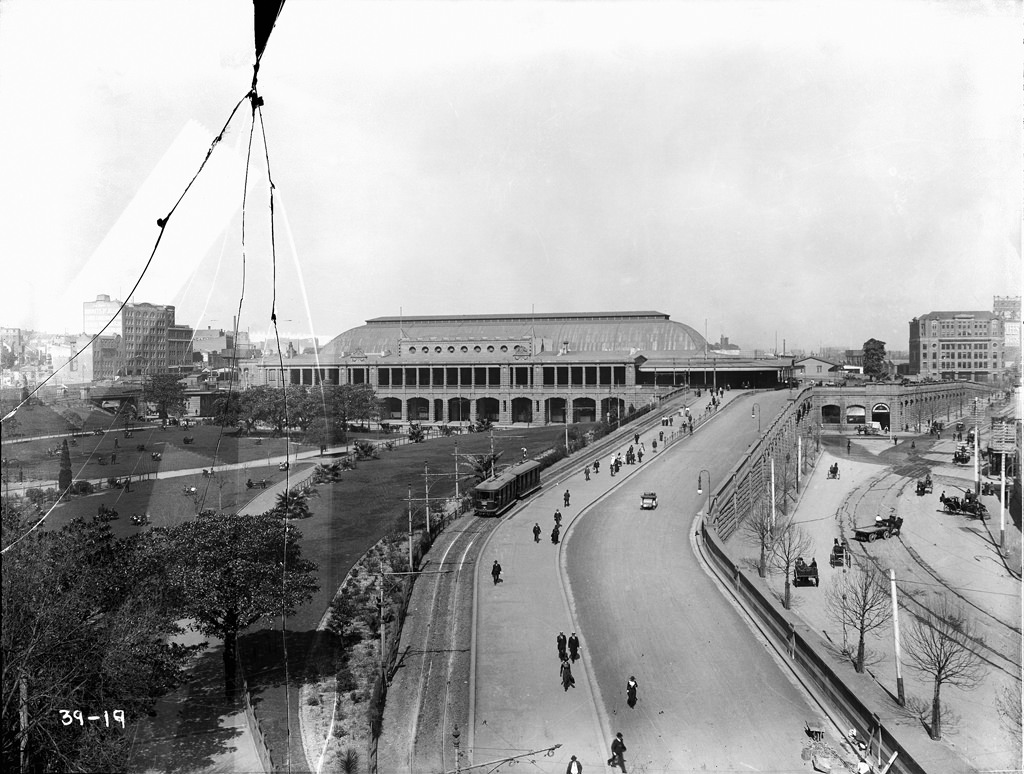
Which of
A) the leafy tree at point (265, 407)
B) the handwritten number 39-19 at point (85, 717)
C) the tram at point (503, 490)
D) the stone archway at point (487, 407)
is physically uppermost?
the leafy tree at point (265, 407)

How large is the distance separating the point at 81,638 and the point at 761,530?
93.2 ft

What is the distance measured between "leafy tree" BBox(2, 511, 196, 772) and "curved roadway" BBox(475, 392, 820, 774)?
7175mm

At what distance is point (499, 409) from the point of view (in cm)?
9281

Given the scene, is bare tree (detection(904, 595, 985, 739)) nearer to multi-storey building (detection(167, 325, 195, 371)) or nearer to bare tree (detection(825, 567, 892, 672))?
bare tree (detection(825, 567, 892, 672))

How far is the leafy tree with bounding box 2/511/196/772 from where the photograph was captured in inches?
419

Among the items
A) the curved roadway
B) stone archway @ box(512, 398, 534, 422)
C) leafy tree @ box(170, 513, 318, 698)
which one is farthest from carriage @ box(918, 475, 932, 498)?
stone archway @ box(512, 398, 534, 422)

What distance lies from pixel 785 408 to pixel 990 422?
16663mm

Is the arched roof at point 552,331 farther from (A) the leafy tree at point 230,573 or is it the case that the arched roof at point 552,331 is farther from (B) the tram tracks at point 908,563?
(A) the leafy tree at point 230,573

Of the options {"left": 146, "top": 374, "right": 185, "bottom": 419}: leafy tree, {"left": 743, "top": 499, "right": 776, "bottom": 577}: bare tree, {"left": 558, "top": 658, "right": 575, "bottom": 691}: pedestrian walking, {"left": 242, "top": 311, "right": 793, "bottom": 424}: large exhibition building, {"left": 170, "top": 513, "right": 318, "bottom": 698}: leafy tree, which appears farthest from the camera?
{"left": 242, "top": 311, "right": 793, "bottom": 424}: large exhibition building

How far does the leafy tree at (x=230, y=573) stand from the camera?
16.8 m

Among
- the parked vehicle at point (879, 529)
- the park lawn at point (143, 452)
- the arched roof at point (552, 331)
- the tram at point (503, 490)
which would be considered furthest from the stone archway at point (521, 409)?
the park lawn at point (143, 452)

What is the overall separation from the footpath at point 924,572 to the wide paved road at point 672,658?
288cm

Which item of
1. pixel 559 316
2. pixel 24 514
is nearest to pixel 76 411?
pixel 24 514

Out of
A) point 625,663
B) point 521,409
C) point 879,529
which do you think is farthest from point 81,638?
point 521,409
